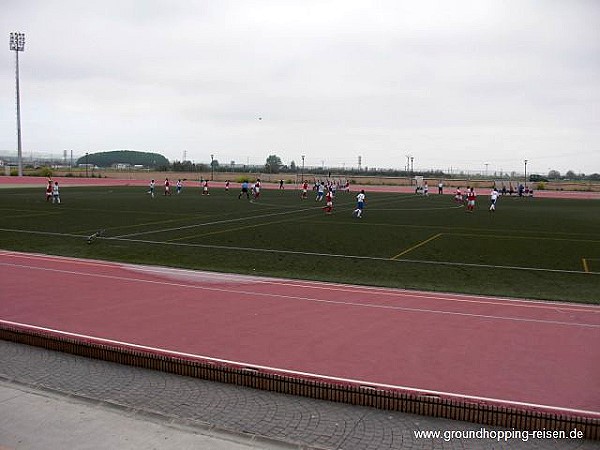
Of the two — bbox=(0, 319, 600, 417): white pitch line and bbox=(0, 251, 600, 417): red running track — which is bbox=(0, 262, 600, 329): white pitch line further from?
bbox=(0, 319, 600, 417): white pitch line

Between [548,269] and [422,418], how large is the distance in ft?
36.0

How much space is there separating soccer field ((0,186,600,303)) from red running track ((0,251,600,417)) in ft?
5.48

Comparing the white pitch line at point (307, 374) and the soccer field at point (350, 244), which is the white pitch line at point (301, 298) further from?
the white pitch line at point (307, 374)

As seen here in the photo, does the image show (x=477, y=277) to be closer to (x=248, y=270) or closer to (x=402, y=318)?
(x=402, y=318)

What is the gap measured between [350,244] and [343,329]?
10535 millimetres

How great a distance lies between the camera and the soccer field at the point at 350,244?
1491 centimetres

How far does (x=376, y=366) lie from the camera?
845 centimetres

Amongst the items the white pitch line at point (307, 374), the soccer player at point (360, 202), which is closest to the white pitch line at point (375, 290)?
the white pitch line at point (307, 374)

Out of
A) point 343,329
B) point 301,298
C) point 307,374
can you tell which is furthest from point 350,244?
point 307,374

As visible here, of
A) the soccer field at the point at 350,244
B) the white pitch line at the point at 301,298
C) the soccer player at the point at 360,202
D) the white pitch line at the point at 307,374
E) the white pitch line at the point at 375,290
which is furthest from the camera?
the soccer player at the point at 360,202

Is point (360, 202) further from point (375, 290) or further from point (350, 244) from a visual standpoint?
point (375, 290)

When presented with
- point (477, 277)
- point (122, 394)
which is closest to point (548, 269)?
point (477, 277)

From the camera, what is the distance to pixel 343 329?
1024cm

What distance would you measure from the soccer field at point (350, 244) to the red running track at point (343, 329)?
167 centimetres
